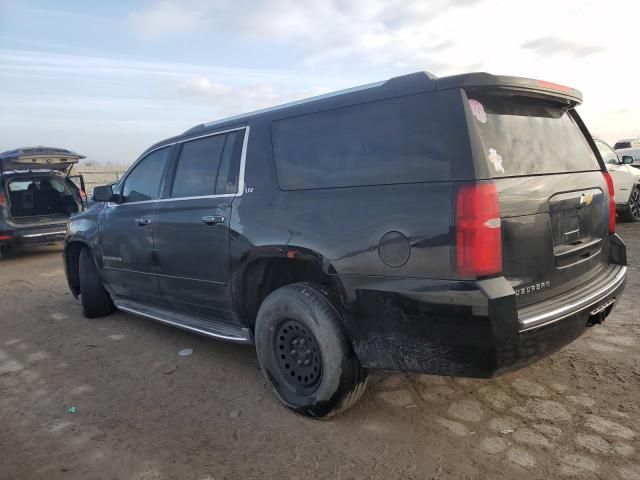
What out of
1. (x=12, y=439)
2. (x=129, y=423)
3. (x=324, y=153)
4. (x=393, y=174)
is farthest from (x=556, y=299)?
(x=12, y=439)

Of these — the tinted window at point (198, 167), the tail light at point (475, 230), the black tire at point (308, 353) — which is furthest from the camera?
the tinted window at point (198, 167)

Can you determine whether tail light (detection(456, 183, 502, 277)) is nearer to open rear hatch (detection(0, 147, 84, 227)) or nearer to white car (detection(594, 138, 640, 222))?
white car (detection(594, 138, 640, 222))

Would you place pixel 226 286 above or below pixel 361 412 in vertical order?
above

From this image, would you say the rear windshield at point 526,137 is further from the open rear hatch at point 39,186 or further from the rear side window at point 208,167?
the open rear hatch at point 39,186

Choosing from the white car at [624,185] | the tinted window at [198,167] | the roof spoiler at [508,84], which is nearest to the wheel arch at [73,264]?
the tinted window at [198,167]

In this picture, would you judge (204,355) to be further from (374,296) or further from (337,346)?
(374,296)

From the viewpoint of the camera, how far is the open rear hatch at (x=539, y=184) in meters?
2.51

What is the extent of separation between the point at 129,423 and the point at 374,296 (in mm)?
1793

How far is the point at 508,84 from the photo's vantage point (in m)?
2.63

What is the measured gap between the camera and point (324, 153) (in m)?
3.05

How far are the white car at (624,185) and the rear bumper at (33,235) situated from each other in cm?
1031

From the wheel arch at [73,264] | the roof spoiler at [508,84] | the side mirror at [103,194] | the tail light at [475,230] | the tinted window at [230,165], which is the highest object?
the roof spoiler at [508,84]

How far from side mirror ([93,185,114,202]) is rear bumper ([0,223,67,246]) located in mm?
5224

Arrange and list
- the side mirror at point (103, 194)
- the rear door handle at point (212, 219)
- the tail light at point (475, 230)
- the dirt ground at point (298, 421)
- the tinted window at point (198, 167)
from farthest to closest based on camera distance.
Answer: the side mirror at point (103, 194) < the tinted window at point (198, 167) < the rear door handle at point (212, 219) < the dirt ground at point (298, 421) < the tail light at point (475, 230)
